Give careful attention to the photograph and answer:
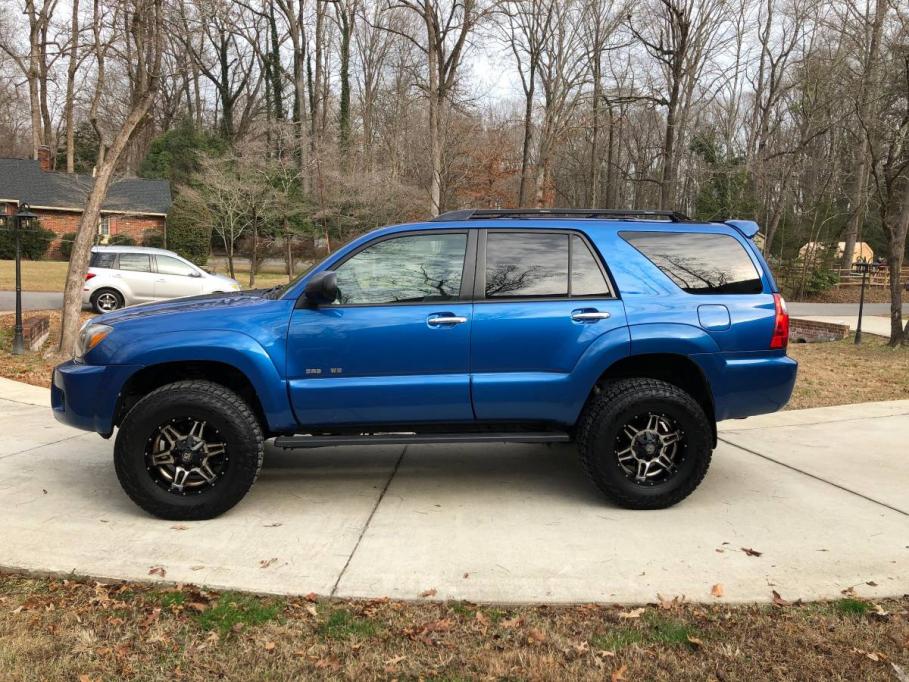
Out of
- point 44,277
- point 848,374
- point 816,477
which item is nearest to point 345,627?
point 816,477

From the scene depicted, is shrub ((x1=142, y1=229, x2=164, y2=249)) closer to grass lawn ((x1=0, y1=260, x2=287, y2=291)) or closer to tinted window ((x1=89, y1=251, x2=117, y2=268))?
grass lawn ((x1=0, y1=260, x2=287, y2=291))

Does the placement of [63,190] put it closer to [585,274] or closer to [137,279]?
[137,279]

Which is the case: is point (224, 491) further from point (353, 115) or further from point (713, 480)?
point (353, 115)

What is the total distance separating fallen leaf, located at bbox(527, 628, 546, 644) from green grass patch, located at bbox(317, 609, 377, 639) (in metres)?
0.66

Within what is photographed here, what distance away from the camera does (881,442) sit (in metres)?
6.15

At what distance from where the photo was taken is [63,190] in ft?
119

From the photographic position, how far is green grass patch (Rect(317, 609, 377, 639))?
2.99 meters

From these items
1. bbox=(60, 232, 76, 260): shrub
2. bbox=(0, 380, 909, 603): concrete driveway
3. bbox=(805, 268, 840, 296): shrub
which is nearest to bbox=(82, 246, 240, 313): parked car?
bbox=(0, 380, 909, 603): concrete driveway

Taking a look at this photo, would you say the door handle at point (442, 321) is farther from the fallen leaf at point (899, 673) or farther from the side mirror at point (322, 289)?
the fallen leaf at point (899, 673)

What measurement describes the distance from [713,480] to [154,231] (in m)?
36.3

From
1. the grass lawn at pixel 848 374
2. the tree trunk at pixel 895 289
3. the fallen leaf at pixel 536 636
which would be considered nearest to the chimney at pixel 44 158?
the grass lawn at pixel 848 374

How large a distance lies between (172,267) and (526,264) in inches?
556

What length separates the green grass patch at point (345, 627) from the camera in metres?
2.99

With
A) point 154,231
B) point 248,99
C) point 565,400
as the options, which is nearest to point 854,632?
point 565,400
